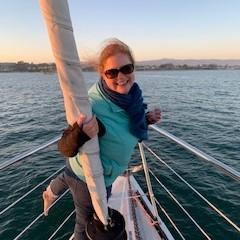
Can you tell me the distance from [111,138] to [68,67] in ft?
1.79

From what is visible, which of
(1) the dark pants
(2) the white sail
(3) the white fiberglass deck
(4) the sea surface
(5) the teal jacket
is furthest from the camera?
(4) the sea surface

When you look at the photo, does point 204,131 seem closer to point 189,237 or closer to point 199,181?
point 199,181

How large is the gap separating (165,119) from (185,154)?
839cm

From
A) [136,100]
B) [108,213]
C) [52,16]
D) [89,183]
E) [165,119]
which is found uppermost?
[52,16]

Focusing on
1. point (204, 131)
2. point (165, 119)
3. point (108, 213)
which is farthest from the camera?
point (165, 119)

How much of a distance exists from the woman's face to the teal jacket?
0.09m

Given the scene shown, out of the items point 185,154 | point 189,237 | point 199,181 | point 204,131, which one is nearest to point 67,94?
point 189,237

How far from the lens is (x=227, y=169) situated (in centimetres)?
212

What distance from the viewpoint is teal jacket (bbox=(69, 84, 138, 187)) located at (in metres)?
1.81

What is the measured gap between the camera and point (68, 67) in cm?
145

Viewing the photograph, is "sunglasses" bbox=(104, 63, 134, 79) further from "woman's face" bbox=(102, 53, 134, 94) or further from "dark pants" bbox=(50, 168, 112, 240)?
"dark pants" bbox=(50, 168, 112, 240)

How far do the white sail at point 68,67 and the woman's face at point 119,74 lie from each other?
0.35 m

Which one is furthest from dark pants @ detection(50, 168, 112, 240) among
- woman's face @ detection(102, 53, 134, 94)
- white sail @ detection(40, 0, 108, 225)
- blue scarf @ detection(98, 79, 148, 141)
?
woman's face @ detection(102, 53, 134, 94)

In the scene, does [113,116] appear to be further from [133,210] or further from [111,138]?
[133,210]
